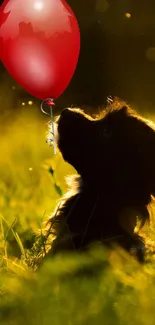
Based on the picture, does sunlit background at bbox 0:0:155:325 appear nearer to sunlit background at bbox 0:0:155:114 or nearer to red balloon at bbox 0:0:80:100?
sunlit background at bbox 0:0:155:114

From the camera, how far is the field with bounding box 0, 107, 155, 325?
3.32 ft

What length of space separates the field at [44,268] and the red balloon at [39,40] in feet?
0.60

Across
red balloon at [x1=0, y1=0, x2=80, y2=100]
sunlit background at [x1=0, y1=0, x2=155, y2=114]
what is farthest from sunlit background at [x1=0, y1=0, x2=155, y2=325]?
red balloon at [x1=0, y1=0, x2=80, y2=100]

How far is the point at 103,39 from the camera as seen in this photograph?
55.0 inches

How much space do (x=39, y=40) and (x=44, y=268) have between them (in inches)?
19.9

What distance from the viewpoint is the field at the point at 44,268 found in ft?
3.32

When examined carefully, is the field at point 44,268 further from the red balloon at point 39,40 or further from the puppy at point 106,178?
the red balloon at point 39,40

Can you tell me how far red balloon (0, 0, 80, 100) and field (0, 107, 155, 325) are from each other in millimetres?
184

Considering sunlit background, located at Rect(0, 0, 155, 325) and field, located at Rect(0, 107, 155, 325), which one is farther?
sunlit background, located at Rect(0, 0, 155, 325)

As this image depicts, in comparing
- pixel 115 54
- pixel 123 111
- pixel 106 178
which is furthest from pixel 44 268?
pixel 115 54

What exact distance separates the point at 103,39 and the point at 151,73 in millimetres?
151

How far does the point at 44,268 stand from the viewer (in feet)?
3.57

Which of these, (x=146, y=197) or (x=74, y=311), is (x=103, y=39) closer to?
(x=146, y=197)

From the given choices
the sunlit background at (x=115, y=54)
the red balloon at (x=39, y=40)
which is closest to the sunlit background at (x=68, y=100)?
the sunlit background at (x=115, y=54)
